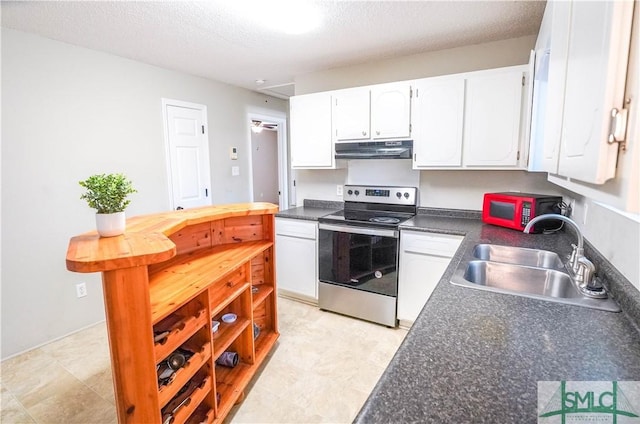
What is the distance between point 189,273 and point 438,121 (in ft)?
7.28

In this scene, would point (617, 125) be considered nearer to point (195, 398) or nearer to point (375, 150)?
point (195, 398)

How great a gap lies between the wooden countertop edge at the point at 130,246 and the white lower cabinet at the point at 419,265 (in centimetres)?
162

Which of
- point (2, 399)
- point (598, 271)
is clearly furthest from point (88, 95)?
point (598, 271)

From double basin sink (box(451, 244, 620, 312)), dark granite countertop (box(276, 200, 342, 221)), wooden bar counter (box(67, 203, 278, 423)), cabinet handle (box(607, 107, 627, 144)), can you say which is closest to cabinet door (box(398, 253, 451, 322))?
double basin sink (box(451, 244, 620, 312))

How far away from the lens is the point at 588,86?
2.11ft

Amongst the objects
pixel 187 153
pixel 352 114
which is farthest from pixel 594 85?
pixel 187 153

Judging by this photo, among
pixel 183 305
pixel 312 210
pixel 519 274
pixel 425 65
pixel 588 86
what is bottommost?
pixel 183 305

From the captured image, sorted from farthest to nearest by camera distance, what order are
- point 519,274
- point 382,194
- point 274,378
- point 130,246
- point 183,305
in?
point 382,194
point 274,378
point 519,274
point 183,305
point 130,246

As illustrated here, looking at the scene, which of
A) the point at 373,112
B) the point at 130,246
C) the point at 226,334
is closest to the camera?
the point at 130,246

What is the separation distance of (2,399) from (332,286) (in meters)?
2.41

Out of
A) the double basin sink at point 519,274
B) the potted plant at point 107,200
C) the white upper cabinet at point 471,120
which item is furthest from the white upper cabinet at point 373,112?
the potted plant at point 107,200

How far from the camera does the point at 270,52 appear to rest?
2.88 m

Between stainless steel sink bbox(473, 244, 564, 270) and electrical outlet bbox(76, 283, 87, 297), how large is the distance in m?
3.19

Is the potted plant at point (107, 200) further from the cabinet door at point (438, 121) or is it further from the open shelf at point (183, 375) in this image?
the cabinet door at point (438, 121)
